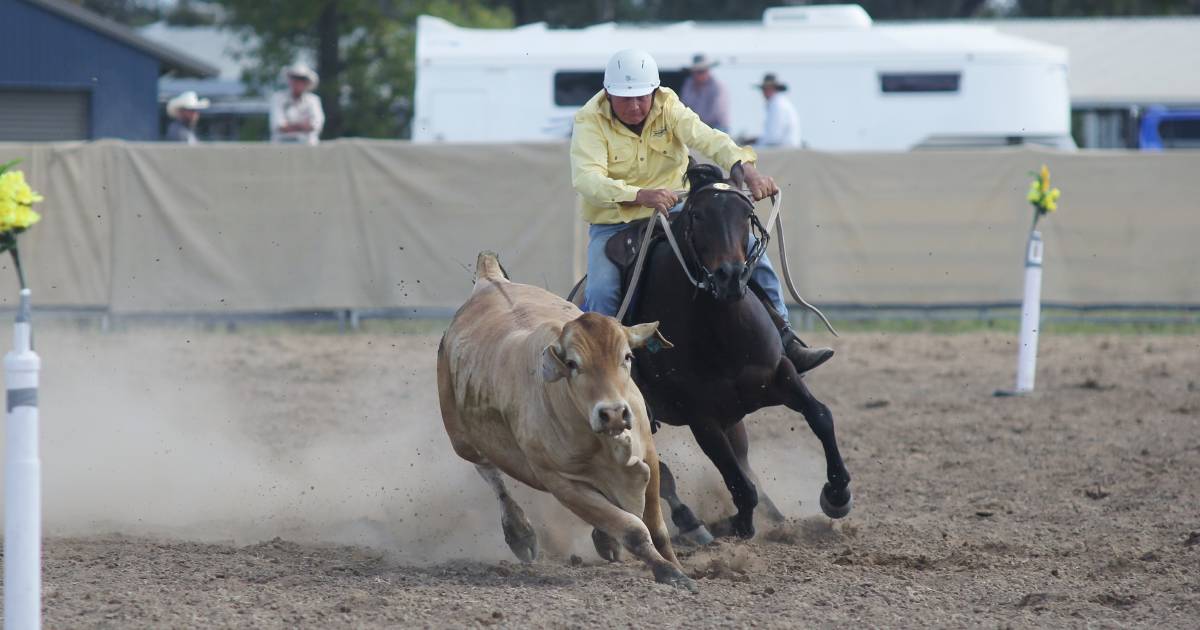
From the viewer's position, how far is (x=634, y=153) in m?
7.02

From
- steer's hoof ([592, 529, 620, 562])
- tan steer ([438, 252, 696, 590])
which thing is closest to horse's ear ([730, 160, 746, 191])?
tan steer ([438, 252, 696, 590])

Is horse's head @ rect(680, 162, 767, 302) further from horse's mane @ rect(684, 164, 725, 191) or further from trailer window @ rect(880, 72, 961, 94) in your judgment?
trailer window @ rect(880, 72, 961, 94)

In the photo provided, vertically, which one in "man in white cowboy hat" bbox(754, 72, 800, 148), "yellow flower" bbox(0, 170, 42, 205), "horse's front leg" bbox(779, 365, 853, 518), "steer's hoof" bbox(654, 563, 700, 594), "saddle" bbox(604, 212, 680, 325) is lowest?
"steer's hoof" bbox(654, 563, 700, 594)

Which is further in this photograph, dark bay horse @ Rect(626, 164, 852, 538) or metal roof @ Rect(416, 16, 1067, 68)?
metal roof @ Rect(416, 16, 1067, 68)

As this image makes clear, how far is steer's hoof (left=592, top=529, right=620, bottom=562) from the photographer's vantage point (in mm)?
6172

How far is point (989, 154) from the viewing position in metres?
15.2

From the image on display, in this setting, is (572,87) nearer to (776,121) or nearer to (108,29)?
(776,121)

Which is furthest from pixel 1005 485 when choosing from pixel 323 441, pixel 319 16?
pixel 319 16

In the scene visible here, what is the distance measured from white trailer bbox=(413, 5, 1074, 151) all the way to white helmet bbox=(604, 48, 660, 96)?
1244 centimetres

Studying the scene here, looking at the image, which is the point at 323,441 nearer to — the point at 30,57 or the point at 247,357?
the point at 247,357

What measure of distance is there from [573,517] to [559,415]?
168 centimetres

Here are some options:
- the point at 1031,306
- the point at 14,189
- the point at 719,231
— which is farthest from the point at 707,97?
the point at 14,189

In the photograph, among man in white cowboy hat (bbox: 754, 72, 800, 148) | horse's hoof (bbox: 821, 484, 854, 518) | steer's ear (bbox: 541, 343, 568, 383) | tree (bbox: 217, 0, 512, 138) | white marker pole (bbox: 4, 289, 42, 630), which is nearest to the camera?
white marker pole (bbox: 4, 289, 42, 630)

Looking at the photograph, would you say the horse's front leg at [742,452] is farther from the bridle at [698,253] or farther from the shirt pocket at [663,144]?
the shirt pocket at [663,144]
